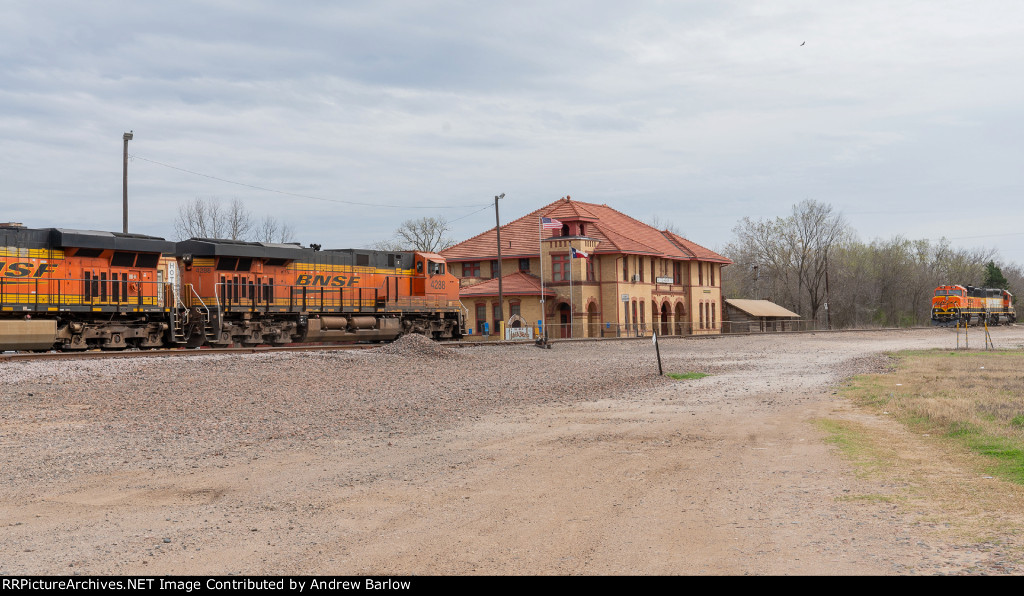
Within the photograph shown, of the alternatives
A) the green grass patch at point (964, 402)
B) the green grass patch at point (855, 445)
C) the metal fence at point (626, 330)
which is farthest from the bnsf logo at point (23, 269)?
the metal fence at point (626, 330)

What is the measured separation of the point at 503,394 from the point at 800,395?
5.82 meters

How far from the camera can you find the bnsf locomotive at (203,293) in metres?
21.4

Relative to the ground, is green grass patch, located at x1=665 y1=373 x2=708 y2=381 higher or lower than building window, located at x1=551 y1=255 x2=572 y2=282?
lower

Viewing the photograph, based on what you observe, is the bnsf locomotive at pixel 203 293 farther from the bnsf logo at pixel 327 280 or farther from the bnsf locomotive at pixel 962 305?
the bnsf locomotive at pixel 962 305

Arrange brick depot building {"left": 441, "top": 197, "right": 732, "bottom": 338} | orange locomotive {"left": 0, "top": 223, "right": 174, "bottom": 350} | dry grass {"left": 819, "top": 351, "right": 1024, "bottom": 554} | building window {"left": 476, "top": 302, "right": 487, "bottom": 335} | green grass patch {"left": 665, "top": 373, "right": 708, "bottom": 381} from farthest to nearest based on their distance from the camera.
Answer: building window {"left": 476, "top": 302, "right": 487, "bottom": 335} < brick depot building {"left": 441, "top": 197, "right": 732, "bottom": 338} < orange locomotive {"left": 0, "top": 223, "right": 174, "bottom": 350} < green grass patch {"left": 665, "top": 373, "right": 708, "bottom": 381} < dry grass {"left": 819, "top": 351, "right": 1024, "bottom": 554}

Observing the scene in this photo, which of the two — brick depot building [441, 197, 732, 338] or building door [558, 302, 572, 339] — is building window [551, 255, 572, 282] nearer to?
brick depot building [441, 197, 732, 338]

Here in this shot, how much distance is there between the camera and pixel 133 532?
19.0 ft

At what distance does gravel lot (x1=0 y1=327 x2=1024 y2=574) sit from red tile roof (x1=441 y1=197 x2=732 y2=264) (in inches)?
1605

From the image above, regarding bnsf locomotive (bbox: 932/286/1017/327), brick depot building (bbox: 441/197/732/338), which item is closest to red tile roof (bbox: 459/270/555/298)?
brick depot building (bbox: 441/197/732/338)

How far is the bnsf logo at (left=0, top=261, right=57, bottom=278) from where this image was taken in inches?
823

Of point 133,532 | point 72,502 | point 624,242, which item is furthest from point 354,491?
point 624,242

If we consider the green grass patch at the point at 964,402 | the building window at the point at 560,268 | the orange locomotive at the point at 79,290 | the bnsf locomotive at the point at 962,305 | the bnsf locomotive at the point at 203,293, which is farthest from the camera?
the bnsf locomotive at the point at 962,305

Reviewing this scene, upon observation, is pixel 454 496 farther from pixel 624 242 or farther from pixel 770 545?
pixel 624 242

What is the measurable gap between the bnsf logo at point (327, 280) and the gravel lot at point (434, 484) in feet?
40.6
